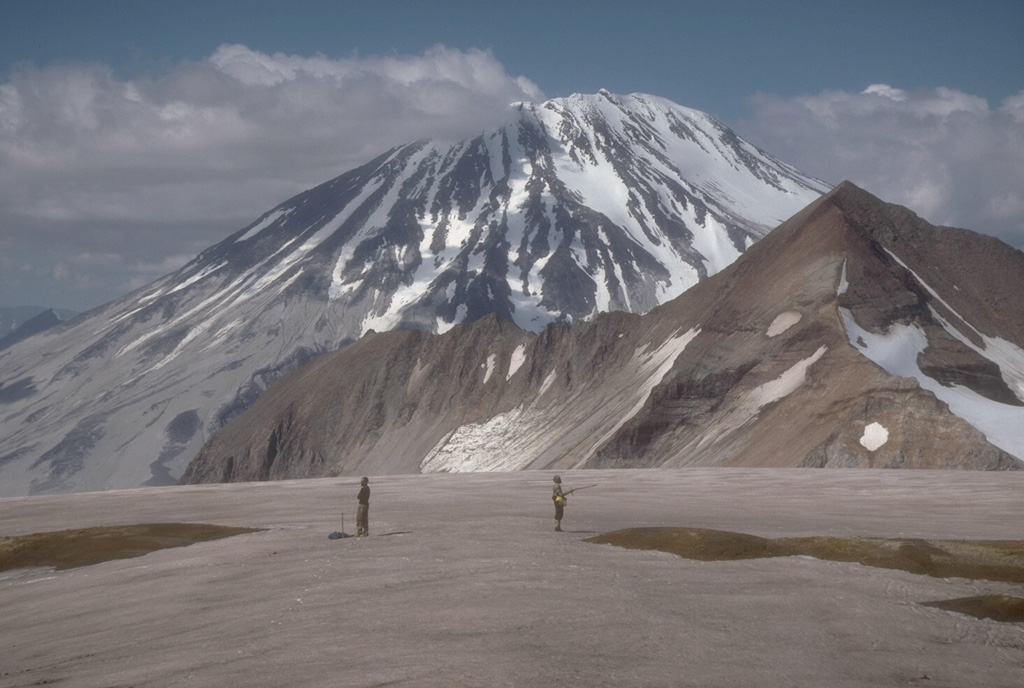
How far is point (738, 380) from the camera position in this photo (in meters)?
70.6

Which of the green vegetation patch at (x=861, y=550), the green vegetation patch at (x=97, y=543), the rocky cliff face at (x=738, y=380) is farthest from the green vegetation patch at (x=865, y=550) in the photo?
the rocky cliff face at (x=738, y=380)

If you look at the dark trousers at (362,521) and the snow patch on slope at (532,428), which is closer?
the dark trousers at (362,521)

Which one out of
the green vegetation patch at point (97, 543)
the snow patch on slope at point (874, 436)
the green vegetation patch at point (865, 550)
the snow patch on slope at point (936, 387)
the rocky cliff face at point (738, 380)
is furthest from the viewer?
the rocky cliff face at point (738, 380)

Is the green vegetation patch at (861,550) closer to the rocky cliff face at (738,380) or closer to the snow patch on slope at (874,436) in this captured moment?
the rocky cliff face at (738,380)

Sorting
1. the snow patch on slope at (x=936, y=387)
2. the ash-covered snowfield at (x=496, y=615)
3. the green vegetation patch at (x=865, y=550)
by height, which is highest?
the snow patch on slope at (x=936, y=387)

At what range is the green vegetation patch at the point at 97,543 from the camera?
25703 mm

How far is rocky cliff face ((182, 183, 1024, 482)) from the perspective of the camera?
5825 cm

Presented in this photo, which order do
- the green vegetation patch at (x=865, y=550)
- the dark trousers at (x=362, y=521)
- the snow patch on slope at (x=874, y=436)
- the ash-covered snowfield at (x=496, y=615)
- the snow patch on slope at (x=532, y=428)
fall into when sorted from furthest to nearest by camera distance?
the snow patch on slope at (x=532, y=428) → the snow patch on slope at (x=874, y=436) → the dark trousers at (x=362, y=521) → the green vegetation patch at (x=865, y=550) → the ash-covered snowfield at (x=496, y=615)

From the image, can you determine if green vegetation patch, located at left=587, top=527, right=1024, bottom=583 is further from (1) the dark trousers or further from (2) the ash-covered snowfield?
(1) the dark trousers

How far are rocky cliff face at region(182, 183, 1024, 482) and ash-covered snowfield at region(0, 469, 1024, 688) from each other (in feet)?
91.2

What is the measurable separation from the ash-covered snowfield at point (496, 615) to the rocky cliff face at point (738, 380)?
91.2 feet

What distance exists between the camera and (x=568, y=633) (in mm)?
14312

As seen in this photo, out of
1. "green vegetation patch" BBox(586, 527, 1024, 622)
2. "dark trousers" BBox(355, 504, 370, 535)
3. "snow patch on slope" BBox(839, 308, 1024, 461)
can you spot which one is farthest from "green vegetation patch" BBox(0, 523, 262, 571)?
"snow patch on slope" BBox(839, 308, 1024, 461)

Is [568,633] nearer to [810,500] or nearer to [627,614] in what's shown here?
[627,614]
